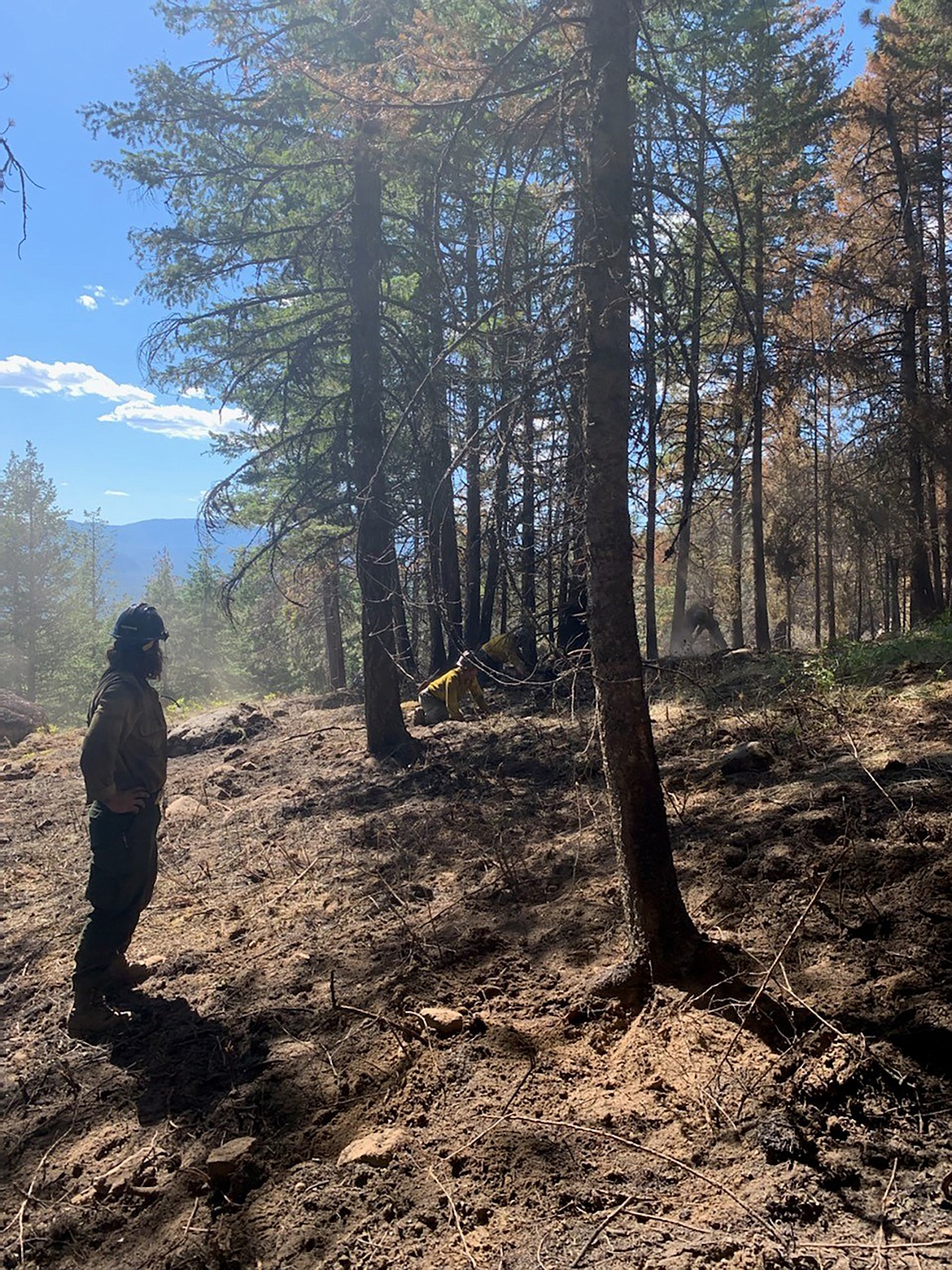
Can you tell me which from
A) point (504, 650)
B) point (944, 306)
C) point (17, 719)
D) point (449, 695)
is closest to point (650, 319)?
point (449, 695)

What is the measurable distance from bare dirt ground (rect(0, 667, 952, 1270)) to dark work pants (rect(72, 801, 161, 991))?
37 cm

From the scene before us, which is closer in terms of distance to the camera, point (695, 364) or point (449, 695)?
point (695, 364)

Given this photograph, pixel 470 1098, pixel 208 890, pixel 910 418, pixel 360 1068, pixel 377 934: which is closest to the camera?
pixel 470 1098

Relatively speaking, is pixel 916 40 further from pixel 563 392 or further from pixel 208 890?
pixel 208 890

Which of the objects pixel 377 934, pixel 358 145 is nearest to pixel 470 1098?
pixel 377 934

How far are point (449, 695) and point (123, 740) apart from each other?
6.63 meters

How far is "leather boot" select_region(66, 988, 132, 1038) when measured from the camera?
14.3ft

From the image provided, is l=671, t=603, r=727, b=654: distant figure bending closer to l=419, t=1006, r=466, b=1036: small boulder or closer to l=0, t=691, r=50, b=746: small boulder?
l=419, t=1006, r=466, b=1036: small boulder

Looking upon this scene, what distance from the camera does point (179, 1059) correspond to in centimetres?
400

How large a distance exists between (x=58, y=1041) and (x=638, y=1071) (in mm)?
3428

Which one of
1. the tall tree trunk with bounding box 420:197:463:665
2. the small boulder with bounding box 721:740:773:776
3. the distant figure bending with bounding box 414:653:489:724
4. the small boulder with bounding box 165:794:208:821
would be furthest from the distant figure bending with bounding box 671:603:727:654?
the small boulder with bounding box 165:794:208:821

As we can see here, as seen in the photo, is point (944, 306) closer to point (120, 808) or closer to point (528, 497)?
point (528, 497)

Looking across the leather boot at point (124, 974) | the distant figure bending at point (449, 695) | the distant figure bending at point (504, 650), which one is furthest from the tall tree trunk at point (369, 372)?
the leather boot at point (124, 974)

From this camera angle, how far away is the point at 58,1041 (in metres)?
4.37
